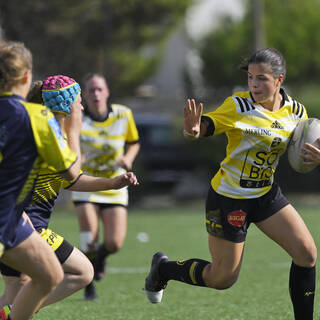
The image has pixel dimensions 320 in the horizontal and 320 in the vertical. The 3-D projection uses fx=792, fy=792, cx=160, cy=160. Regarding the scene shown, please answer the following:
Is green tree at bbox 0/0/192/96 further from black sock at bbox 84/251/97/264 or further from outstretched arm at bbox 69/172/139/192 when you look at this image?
outstretched arm at bbox 69/172/139/192

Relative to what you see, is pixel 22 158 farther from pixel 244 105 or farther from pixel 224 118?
pixel 244 105

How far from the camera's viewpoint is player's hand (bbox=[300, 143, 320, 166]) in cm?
547

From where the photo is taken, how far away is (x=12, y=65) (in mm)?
4344

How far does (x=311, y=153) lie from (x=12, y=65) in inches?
88.2

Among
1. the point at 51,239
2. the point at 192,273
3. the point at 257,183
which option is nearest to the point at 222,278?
the point at 192,273

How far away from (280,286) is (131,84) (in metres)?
Answer: 23.3

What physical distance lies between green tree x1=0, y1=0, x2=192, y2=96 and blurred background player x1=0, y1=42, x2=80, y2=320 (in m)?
17.9

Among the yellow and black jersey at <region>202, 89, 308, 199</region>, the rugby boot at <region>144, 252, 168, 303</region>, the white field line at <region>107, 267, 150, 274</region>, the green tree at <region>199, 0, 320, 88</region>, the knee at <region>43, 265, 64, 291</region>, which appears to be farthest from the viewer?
the green tree at <region>199, 0, 320, 88</region>

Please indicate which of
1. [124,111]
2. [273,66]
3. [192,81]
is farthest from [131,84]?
[273,66]

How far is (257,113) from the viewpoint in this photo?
18.3 ft

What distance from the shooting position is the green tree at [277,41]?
28.5m

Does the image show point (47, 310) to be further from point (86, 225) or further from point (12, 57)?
point (12, 57)

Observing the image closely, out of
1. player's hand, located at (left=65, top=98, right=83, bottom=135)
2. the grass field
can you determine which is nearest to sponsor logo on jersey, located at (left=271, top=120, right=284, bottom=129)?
player's hand, located at (left=65, top=98, right=83, bottom=135)

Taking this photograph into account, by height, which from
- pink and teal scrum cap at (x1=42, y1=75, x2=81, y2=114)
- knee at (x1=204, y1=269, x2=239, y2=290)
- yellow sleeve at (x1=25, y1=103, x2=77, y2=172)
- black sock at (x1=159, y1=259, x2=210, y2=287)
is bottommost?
black sock at (x1=159, y1=259, x2=210, y2=287)
